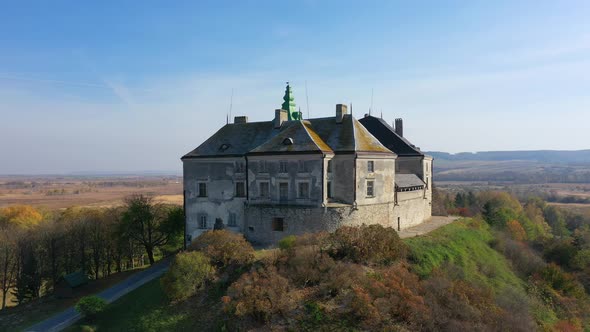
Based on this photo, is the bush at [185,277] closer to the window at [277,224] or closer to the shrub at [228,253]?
the shrub at [228,253]

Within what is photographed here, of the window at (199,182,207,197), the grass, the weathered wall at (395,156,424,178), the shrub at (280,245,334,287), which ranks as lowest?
the grass

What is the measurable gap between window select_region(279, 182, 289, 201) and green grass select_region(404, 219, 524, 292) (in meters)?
9.29

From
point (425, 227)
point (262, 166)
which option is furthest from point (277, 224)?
point (425, 227)

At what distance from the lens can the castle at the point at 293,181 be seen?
3084 centimetres

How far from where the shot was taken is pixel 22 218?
56.9 metres

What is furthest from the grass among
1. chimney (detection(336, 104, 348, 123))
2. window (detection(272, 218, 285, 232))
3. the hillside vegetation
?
chimney (detection(336, 104, 348, 123))

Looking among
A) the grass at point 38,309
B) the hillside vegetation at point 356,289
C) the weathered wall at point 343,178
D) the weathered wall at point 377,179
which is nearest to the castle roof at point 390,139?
the weathered wall at point 377,179

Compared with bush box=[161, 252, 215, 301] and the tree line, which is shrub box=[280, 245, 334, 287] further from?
the tree line

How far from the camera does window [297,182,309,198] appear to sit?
102ft

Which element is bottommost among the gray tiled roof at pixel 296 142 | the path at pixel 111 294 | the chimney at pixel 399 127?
the path at pixel 111 294

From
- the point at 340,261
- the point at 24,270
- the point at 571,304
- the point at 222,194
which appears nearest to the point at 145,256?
the point at 24,270

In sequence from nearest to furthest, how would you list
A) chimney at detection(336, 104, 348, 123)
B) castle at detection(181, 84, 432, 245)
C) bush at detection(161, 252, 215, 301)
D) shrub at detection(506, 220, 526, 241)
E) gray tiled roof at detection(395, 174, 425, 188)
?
bush at detection(161, 252, 215, 301), castle at detection(181, 84, 432, 245), chimney at detection(336, 104, 348, 123), gray tiled roof at detection(395, 174, 425, 188), shrub at detection(506, 220, 526, 241)

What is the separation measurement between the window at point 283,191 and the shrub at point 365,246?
6948mm

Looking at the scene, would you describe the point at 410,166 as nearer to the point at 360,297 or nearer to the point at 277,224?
the point at 277,224
